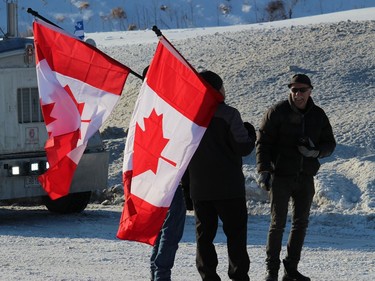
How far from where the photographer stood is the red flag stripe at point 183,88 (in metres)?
9.26

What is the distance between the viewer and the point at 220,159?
1002 cm

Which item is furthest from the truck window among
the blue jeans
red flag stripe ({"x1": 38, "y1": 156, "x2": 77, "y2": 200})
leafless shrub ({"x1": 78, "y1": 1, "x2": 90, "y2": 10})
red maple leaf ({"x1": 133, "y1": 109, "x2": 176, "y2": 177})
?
leafless shrub ({"x1": 78, "y1": 1, "x2": 90, "y2": 10})

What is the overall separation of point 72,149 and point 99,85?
22.8 inches

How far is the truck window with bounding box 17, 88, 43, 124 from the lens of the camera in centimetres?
1600

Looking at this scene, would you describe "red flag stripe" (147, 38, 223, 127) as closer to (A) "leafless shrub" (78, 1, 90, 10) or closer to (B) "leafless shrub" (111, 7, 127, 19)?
(B) "leafless shrub" (111, 7, 127, 19)

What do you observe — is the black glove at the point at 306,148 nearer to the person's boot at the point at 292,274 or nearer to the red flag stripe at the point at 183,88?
the person's boot at the point at 292,274

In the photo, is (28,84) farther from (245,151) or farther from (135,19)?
(135,19)

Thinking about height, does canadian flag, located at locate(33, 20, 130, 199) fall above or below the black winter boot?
above

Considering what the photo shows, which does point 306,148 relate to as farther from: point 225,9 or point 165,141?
point 225,9

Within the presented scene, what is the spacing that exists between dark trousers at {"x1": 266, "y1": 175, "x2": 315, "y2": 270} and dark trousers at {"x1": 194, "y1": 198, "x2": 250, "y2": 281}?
0.76 m

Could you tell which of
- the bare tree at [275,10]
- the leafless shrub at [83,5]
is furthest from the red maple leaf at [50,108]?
the leafless shrub at [83,5]

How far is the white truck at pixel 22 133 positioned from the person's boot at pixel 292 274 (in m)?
5.56

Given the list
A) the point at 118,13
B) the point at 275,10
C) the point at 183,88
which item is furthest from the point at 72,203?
the point at 118,13

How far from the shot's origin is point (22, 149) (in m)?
15.9
